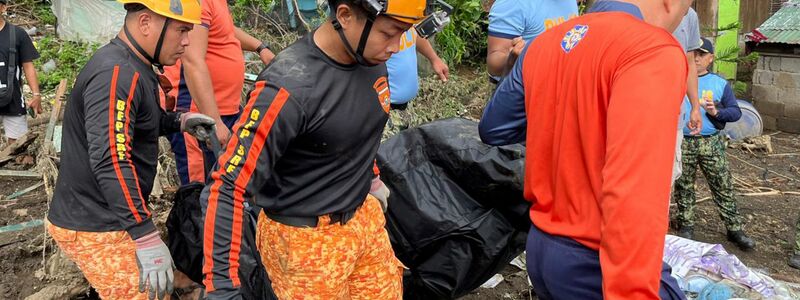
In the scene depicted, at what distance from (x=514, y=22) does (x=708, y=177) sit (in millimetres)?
2515

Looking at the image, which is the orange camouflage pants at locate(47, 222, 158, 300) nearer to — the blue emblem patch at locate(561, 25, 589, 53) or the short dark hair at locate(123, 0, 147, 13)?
the short dark hair at locate(123, 0, 147, 13)

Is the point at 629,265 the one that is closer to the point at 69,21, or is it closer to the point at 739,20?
the point at 69,21

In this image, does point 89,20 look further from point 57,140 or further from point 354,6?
point 354,6

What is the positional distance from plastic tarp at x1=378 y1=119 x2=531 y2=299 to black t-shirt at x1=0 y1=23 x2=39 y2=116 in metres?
4.08

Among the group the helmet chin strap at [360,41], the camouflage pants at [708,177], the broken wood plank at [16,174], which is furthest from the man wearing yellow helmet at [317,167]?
the broken wood plank at [16,174]

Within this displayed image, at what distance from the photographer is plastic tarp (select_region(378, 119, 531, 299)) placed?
3170mm

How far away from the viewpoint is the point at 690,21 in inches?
165

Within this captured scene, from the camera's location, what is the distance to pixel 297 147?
2203 millimetres

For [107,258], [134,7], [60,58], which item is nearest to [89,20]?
[60,58]

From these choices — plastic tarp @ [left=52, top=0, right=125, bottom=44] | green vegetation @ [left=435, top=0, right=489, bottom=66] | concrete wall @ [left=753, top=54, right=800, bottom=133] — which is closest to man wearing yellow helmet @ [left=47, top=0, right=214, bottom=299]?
green vegetation @ [left=435, top=0, right=489, bottom=66]

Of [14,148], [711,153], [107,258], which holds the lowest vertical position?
[711,153]

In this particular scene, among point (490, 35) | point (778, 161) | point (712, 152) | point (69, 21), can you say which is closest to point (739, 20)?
point (778, 161)

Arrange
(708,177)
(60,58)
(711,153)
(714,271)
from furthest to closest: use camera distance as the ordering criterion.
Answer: (60,58) < (708,177) < (711,153) < (714,271)

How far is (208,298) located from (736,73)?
1079cm
